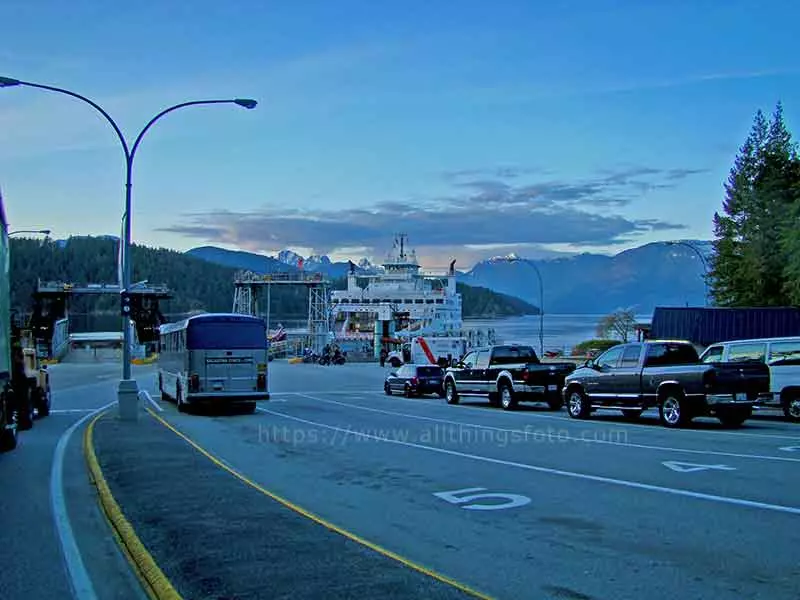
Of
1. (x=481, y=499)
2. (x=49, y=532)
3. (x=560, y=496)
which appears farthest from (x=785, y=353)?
(x=49, y=532)

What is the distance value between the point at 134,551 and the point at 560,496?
5.17 m

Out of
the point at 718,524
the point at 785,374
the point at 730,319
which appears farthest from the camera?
the point at 730,319

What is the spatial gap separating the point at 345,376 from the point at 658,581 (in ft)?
147

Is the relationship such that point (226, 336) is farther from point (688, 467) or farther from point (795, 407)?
point (688, 467)

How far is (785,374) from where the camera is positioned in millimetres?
21391

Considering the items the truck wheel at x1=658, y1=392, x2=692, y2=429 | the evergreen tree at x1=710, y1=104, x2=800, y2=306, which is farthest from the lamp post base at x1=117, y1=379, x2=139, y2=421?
the evergreen tree at x1=710, y1=104, x2=800, y2=306

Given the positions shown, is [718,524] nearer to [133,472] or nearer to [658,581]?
[658,581]

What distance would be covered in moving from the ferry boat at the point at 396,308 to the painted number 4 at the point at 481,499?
231ft

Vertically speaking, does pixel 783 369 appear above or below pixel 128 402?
above

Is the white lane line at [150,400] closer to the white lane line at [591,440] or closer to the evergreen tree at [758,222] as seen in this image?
the white lane line at [591,440]

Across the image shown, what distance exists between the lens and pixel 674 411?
1966 cm

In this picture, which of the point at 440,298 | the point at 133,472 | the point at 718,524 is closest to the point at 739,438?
the point at 718,524

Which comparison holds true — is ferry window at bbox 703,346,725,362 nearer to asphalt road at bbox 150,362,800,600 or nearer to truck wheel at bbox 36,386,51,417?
asphalt road at bbox 150,362,800,600

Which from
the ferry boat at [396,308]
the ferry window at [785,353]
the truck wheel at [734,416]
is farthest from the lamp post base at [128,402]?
the ferry boat at [396,308]
